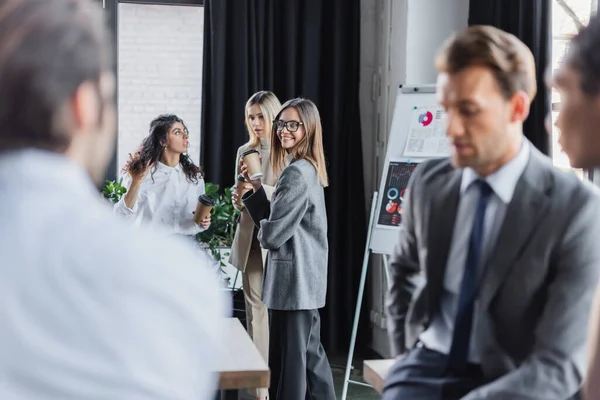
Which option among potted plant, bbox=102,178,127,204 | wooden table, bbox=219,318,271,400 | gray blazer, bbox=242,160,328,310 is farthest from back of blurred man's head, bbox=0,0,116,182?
potted plant, bbox=102,178,127,204

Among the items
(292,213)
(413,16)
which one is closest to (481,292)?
(292,213)

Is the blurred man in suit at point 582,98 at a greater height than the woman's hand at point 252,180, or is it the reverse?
the blurred man in suit at point 582,98

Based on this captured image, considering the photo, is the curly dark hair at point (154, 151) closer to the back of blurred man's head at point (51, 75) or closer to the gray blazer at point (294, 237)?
the gray blazer at point (294, 237)

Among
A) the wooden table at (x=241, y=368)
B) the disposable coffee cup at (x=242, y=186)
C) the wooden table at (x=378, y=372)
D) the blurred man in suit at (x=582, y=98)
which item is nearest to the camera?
the blurred man in suit at (x=582, y=98)

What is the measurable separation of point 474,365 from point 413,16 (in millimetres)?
3602

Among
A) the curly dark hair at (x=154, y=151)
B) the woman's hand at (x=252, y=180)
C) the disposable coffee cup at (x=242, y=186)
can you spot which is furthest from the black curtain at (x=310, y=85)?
the woman's hand at (x=252, y=180)

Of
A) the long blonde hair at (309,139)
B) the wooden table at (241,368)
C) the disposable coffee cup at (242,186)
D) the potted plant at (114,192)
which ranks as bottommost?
the wooden table at (241,368)

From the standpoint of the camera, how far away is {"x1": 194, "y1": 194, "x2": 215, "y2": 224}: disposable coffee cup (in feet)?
12.5

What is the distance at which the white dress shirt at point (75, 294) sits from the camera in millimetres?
810

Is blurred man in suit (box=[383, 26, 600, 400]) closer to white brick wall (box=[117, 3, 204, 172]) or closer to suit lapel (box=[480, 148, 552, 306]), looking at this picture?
suit lapel (box=[480, 148, 552, 306])

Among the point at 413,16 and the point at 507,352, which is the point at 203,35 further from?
the point at 507,352

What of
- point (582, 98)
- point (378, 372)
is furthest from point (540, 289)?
point (378, 372)

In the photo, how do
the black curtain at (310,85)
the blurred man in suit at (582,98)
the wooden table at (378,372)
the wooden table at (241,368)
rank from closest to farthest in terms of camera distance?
the blurred man in suit at (582,98) → the wooden table at (378,372) → the wooden table at (241,368) → the black curtain at (310,85)

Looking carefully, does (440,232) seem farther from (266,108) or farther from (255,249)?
(266,108)
